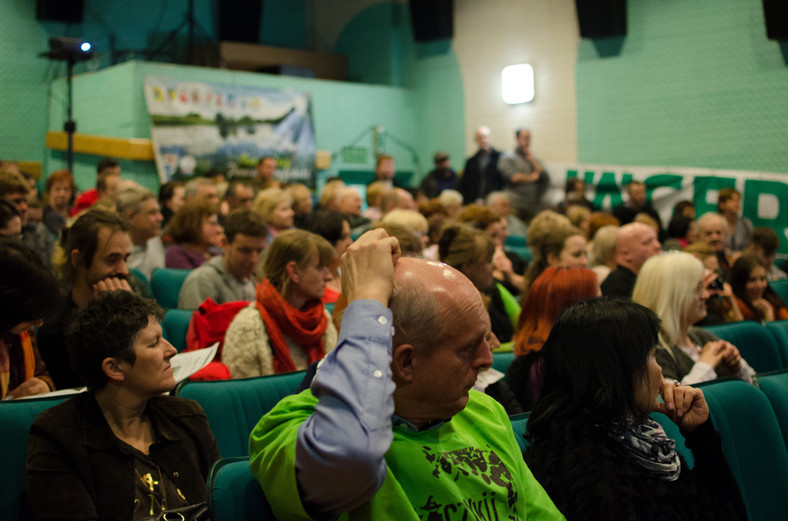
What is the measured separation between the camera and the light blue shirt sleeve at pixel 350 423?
3.70ft

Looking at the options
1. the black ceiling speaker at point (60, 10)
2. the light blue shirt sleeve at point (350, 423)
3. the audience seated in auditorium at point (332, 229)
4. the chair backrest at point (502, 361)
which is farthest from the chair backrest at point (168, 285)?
the black ceiling speaker at point (60, 10)

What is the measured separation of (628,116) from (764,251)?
4.35 metres

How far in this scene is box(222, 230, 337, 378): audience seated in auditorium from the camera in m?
3.02

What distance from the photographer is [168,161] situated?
9766 millimetres

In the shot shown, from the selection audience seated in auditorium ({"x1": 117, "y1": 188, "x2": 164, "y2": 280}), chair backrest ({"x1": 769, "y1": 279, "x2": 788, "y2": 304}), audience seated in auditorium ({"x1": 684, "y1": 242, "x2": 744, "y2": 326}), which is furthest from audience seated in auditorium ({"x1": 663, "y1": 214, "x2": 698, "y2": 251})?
audience seated in auditorium ({"x1": 117, "y1": 188, "x2": 164, "y2": 280})

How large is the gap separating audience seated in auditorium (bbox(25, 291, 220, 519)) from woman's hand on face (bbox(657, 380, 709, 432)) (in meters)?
1.18

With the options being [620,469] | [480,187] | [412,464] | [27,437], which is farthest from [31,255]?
[480,187]

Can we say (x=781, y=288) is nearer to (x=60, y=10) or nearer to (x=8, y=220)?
(x=8, y=220)

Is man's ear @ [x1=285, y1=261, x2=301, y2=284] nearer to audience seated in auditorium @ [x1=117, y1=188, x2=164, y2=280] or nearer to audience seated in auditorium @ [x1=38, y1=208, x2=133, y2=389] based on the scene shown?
audience seated in auditorium @ [x1=38, y1=208, x2=133, y2=389]

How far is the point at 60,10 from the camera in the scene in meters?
10.9

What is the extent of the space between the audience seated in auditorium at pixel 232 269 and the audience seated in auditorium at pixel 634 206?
636cm

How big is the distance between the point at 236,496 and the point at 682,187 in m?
8.99

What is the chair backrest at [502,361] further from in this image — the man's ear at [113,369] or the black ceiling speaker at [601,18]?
the black ceiling speaker at [601,18]

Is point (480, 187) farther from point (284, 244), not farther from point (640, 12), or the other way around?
point (284, 244)
